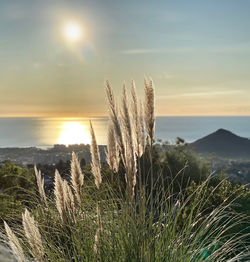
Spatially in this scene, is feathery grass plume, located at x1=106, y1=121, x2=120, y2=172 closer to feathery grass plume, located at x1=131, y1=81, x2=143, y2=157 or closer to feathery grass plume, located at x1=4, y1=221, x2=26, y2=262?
feathery grass plume, located at x1=131, y1=81, x2=143, y2=157

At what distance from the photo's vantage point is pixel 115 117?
9.41 ft

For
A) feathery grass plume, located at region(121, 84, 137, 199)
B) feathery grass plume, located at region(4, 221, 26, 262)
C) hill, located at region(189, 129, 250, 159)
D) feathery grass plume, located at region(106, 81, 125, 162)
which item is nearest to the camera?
feathery grass plume, located at region(4, 221, 26, 262)

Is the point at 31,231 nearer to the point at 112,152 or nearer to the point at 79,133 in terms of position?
the point at 112,152

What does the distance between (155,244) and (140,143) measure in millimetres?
826

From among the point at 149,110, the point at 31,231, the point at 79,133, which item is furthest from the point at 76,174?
the point at 79,133

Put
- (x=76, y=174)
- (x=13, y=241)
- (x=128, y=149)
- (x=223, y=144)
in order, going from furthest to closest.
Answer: (x=223, y=144) → (x=76, y=174) → (x=128, y=149) → (x=13, y=241)

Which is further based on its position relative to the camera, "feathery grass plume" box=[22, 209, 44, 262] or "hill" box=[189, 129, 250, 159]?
"hill" box=[189, 129, 250, 159]

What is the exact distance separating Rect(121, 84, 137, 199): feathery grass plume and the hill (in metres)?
23.3

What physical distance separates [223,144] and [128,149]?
26.3m

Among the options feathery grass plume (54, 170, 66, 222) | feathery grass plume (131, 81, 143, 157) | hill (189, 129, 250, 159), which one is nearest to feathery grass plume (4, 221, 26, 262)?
feathery grass plume (54, 170, 66, 222)

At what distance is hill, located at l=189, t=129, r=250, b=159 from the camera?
1024 inches

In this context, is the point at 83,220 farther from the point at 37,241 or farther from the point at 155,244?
the point at 37,241

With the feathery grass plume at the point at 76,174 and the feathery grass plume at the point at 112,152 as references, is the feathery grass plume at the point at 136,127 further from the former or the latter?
the feathery grass plume at the point at 76,174

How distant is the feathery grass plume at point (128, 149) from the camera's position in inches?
104
